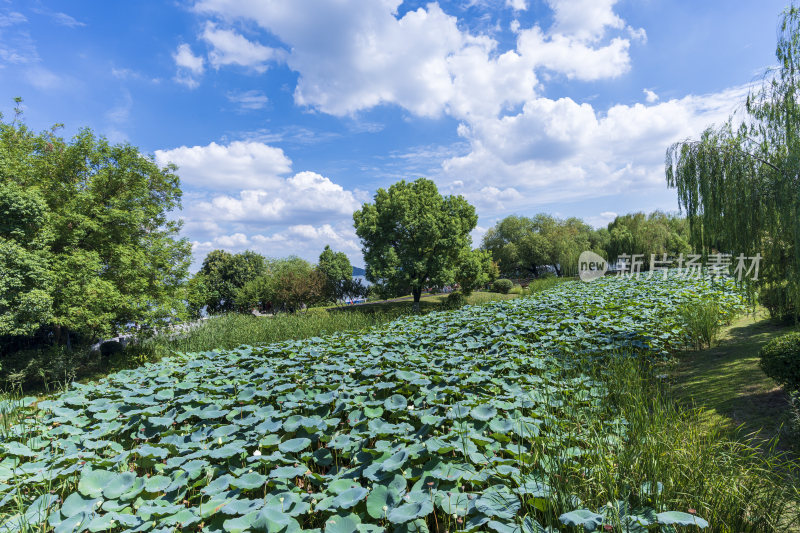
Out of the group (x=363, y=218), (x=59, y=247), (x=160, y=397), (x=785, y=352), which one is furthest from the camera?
(x=363, y=218)

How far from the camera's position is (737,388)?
4840 mm

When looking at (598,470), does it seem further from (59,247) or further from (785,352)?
(59,247)

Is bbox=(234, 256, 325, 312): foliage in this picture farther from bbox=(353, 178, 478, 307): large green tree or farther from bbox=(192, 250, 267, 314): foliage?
bbox=(353, 178, 478, 307): large green tree

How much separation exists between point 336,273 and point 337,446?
27.2 meters

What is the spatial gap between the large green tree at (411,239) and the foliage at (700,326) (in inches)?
433

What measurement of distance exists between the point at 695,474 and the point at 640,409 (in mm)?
740

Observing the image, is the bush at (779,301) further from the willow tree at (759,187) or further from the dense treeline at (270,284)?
the dense treeline at (270,284)

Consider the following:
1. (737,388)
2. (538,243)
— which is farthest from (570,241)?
(737,388)

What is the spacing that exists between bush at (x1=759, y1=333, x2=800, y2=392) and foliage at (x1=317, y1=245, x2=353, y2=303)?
82.8ft

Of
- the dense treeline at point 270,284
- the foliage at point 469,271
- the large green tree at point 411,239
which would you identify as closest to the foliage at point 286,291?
the dense treeline at point 270,284

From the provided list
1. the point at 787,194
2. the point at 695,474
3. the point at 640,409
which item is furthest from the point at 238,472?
the point at 787,194

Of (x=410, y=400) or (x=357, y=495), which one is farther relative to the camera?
(x=410, y=400)

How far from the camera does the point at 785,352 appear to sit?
14.3 feet

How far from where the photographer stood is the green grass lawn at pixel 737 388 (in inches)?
155
